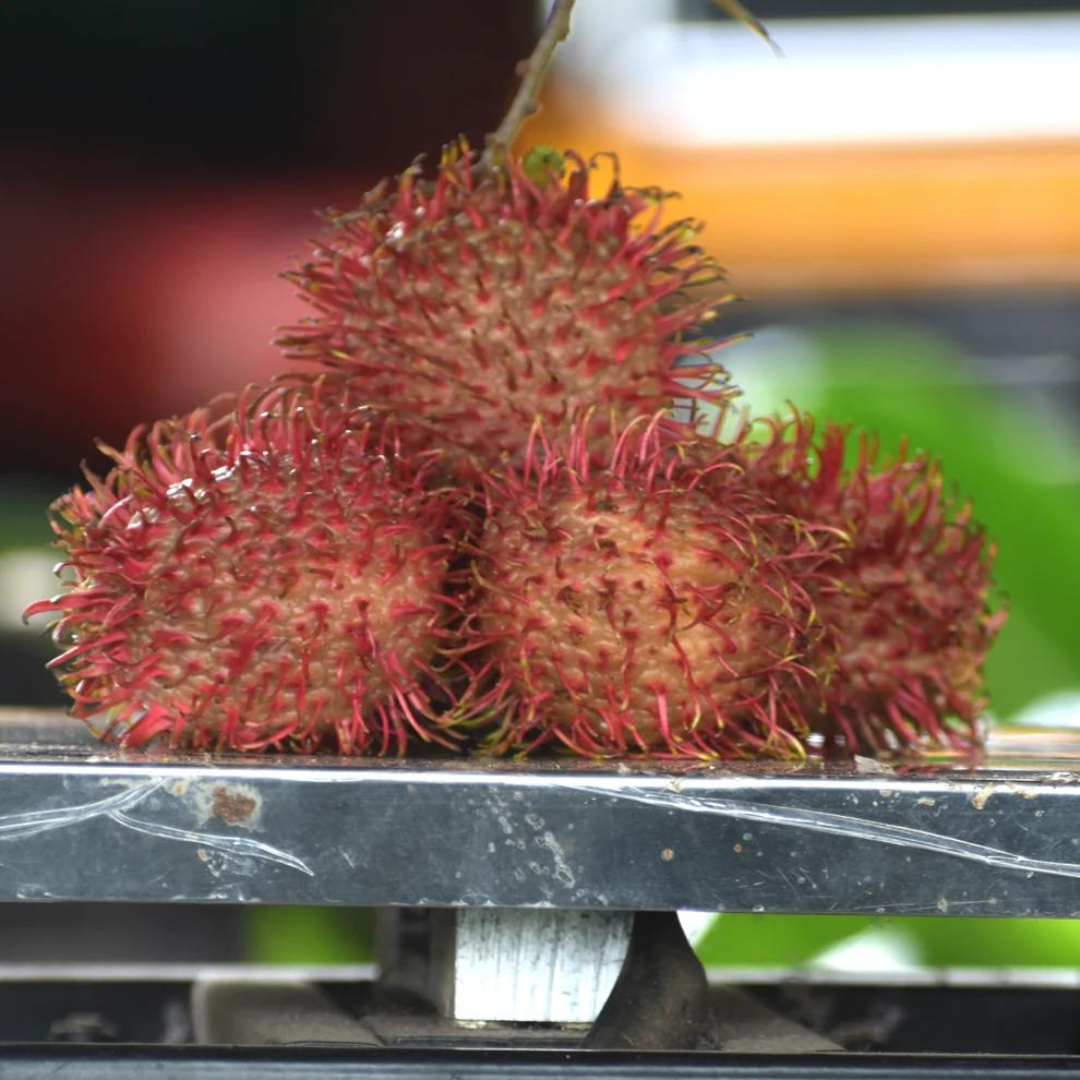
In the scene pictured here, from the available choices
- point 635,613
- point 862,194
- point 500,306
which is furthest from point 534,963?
point 862,194

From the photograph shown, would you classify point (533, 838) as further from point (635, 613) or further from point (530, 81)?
point (530, 81)

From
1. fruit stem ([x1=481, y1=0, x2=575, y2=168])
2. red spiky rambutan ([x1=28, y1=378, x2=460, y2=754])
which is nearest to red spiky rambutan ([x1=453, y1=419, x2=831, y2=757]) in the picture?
red spiky rambutan ([x1=28, y1=378, x2=460, y2=754])

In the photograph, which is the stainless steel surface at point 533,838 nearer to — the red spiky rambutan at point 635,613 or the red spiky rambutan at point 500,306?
the red spiky rambutan at point 635,613

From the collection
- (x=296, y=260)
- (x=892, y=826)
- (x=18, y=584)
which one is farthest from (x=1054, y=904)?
(x=18, y=584)

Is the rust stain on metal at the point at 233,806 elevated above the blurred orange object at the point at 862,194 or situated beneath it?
situated beneath

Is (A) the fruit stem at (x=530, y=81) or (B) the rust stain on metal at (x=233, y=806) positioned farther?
(A) the fruit stem at (x=530, y=81)

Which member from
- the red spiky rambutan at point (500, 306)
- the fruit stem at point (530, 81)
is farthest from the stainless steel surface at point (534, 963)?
the fruit stem at point (530, 81)
